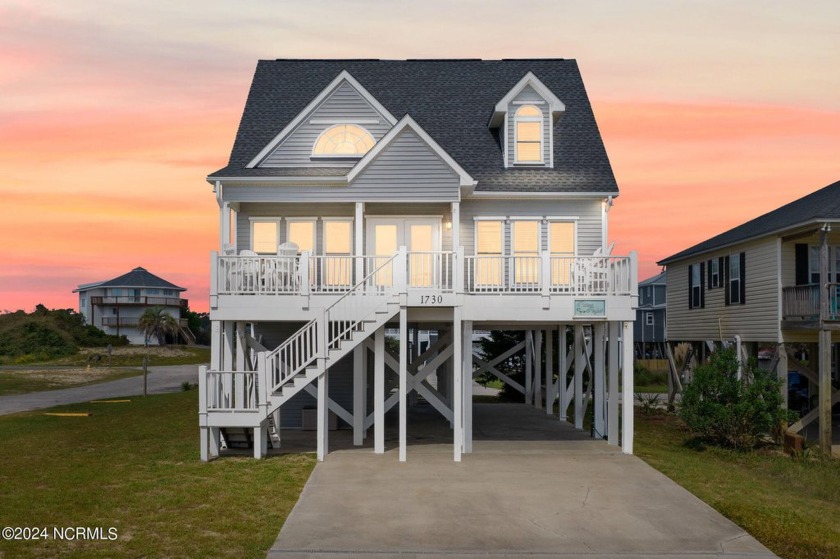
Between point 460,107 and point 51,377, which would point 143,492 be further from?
point 51,377

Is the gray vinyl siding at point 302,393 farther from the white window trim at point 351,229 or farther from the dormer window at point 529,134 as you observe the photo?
the dormer window at point 529,134

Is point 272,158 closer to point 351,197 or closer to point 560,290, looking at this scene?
point 351,197

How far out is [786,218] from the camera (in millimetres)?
26672

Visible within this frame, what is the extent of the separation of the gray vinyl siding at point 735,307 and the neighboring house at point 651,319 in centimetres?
3461

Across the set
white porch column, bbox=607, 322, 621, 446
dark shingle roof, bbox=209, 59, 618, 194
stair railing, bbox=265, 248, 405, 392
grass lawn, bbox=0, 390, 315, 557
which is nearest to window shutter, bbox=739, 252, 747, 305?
dark shingle roof, bbox=209, 59, 618, 194

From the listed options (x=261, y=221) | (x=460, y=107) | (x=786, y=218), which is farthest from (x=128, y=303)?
(x=786, y=218)

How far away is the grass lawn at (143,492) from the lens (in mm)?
12711

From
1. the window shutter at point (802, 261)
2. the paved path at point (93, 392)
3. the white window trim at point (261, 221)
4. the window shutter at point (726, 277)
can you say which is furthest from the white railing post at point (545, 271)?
the paved path at point (93, 392)

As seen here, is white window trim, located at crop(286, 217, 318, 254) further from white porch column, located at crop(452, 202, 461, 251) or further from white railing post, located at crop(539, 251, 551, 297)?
white railing post, located at crop(539, 251, 551, 297)

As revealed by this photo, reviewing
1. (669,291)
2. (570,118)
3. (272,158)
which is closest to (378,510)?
(272,158)

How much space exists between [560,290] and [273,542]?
427 inches

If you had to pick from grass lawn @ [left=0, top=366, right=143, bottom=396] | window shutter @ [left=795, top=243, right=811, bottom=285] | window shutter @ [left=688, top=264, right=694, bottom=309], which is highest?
window shutter @ [left=795, top=243, right=811, bottom=285]

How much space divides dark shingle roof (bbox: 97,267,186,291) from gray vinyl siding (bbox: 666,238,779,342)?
84.4 metres

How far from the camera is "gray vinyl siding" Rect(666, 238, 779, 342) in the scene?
26734 millimetres
